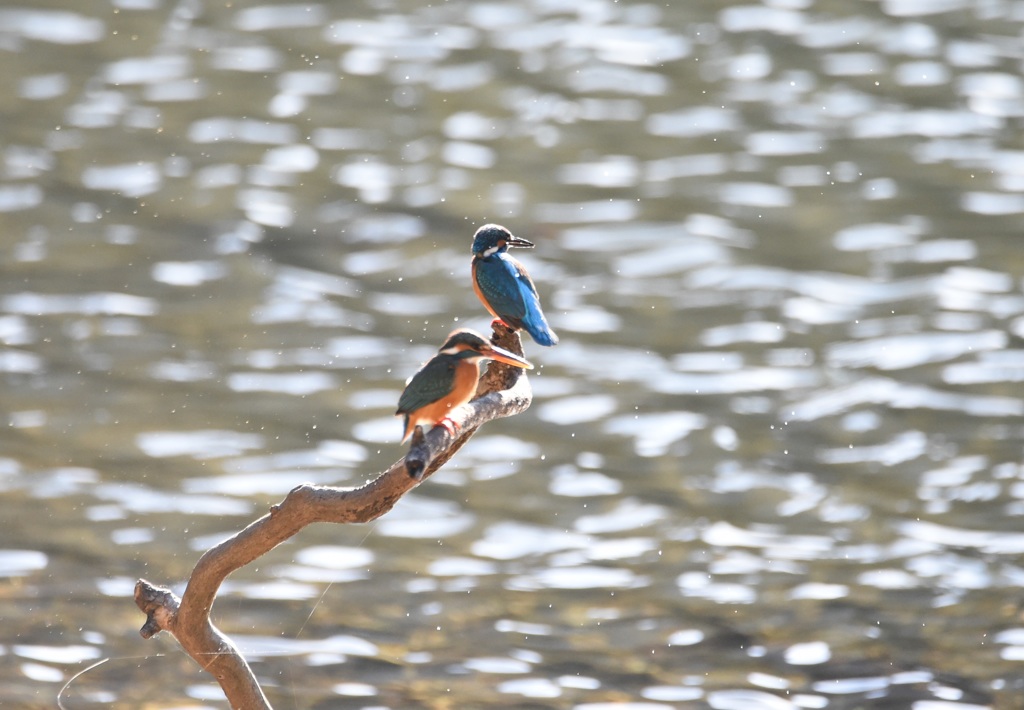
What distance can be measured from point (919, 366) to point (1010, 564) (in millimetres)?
1882

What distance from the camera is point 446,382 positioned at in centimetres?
322

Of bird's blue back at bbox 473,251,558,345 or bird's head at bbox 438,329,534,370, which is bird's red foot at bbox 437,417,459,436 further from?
bird's blue back at bbox 473,251,558,345

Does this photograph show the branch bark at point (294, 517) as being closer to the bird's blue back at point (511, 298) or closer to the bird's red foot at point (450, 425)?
the bird's red foot at point (450, 425)

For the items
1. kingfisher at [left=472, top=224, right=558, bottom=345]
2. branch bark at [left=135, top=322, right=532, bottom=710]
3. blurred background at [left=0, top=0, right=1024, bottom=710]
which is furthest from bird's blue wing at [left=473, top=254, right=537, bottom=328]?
blurred background at [left=0, top=0, right=1024, bottom=710]

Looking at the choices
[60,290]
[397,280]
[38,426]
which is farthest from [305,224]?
[38,426]

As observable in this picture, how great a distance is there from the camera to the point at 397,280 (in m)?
9.16

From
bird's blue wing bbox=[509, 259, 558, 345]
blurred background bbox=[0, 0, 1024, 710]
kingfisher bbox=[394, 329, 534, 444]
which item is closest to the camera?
kingfisher bbox=[394, 329, 534, 444]

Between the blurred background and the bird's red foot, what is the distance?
2794mm

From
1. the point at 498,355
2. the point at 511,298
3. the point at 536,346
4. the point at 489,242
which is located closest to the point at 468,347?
the point at 498,355

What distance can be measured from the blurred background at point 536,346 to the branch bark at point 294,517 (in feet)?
7.06

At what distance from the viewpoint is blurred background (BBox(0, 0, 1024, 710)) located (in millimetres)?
6160

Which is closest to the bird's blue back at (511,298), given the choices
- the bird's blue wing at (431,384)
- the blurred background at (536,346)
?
the bird's blue wing at (431,384)

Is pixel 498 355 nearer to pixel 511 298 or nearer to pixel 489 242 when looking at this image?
pixel 511 298

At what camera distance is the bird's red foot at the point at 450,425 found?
3160 millimetres
